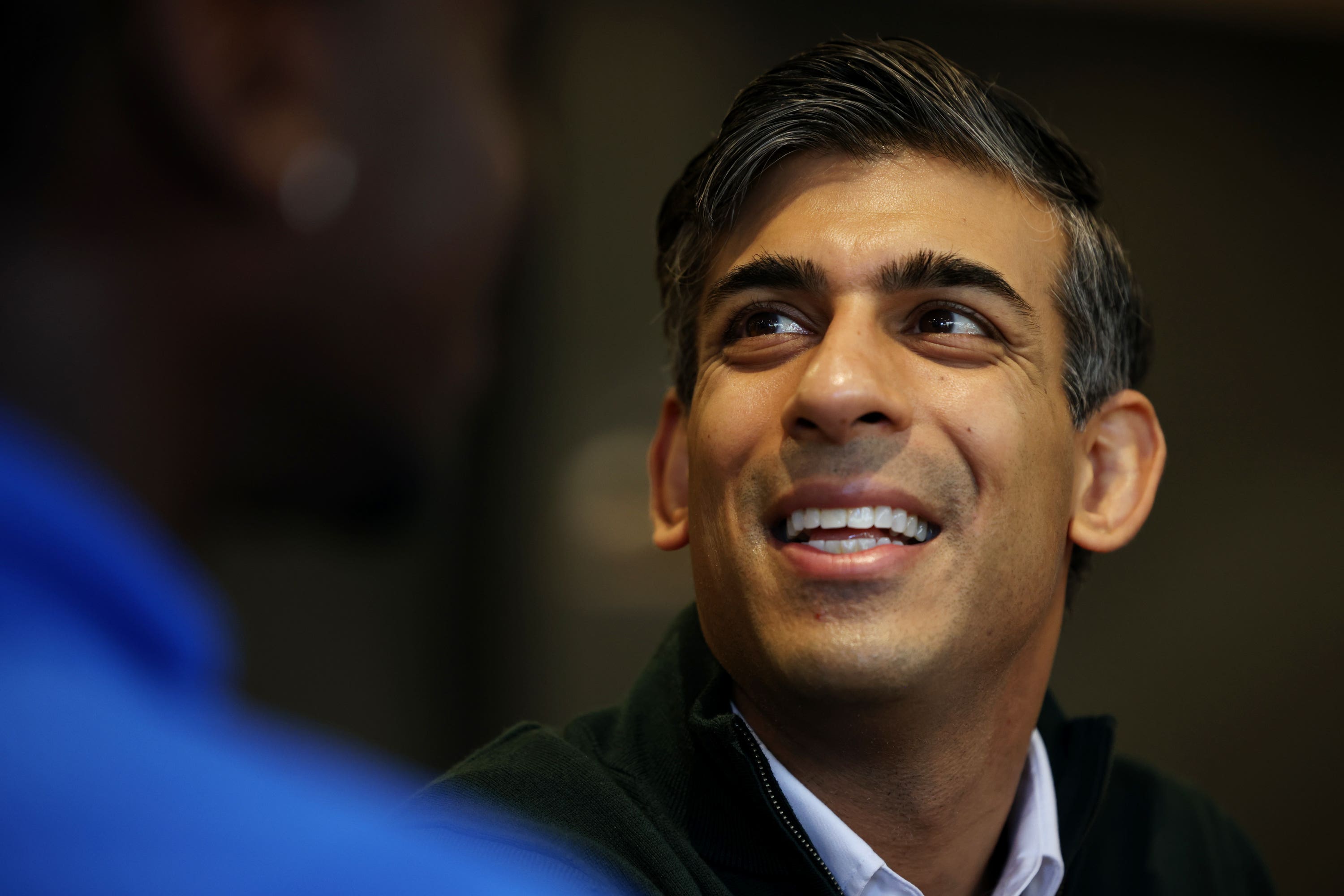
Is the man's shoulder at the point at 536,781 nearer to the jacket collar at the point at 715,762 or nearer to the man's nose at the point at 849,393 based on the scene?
the jacket collar at the point at 715,762

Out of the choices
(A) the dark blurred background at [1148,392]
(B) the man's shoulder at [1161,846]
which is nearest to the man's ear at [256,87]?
(B) the man's shoulder at [1161,846]

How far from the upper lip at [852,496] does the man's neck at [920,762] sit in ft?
0.71

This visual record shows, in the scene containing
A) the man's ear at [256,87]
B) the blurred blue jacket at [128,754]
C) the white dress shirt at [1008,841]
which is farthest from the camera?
the white dress shirt at [1008,841]

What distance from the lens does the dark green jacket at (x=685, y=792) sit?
1437 mm

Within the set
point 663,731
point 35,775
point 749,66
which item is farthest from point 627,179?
point 35,775

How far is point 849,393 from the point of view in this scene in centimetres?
145

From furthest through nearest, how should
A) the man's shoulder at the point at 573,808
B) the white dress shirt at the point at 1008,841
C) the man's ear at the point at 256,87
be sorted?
the white dress shirt at the point at 1008,841, the man's shoulder at the point at 573,808, the man's ear at the point at 256,87

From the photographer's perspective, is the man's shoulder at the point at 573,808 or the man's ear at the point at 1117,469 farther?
the man's ear at the point at 1117,469

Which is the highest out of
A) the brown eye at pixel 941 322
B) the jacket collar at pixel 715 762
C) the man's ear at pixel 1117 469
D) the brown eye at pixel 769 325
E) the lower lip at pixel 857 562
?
the brown eye at pixel 769 325

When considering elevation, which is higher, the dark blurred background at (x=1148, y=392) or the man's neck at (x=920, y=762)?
the dark blurred background at (x=1148, y=392)

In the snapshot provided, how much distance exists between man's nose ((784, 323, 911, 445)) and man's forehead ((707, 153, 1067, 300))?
0.09m

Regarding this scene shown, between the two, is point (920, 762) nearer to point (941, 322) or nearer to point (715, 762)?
point (715, 762)

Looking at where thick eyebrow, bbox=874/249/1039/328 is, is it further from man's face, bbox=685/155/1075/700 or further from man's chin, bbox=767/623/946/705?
man's chin, bbox=767/623/946/705

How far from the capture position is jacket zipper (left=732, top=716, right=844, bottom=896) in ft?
4.69
